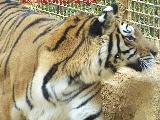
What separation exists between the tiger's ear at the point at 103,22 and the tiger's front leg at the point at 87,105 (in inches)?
17.9

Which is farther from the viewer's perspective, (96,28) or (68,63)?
(68,63)

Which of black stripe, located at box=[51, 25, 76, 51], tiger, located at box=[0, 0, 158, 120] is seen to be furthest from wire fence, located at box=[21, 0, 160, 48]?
black stripe, located at box=[51, 25, 76, 51]

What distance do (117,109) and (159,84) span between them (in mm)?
457

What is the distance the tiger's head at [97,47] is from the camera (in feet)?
A: 13.5

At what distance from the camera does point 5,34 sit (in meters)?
4.93

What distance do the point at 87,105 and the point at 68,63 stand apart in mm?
400

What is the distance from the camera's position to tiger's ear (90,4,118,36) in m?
4.06

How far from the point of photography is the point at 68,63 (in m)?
4.23

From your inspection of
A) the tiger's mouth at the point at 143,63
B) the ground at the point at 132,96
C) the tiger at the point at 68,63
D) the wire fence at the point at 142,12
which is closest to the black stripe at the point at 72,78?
the tiger at the point at 68,63

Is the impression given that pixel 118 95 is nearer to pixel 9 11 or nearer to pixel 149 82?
pixel 149 82

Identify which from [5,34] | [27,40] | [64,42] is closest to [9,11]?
[5,34]

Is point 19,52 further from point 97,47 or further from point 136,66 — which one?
point 136,66

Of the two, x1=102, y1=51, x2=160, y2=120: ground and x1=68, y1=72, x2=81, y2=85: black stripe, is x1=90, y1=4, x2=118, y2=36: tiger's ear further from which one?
x1=102, y1=51, x2=160, y2=120: ground

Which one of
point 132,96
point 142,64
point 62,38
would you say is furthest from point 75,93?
point 132,96
